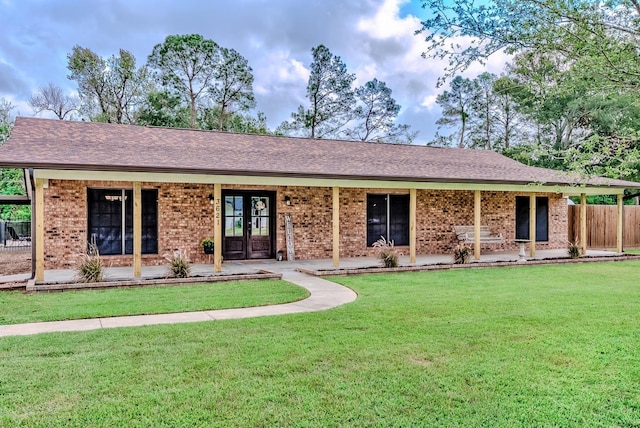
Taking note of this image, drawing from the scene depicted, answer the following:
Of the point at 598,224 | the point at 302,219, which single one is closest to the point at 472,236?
the point at 302,219

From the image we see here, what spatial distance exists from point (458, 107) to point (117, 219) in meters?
26.8

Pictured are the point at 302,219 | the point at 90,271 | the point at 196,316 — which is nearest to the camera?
the point at 196,316

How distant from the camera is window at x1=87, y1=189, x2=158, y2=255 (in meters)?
10.9

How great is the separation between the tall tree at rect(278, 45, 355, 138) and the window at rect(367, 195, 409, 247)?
16400 mm

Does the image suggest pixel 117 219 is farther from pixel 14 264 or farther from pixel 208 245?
pixel 14 264

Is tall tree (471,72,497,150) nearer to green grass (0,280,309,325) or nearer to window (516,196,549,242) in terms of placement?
window (516,196,549,242)

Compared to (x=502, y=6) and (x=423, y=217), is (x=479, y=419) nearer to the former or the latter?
(x=502, y=6)

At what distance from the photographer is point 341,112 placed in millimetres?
30016

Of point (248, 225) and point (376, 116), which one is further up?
point (376, 116)

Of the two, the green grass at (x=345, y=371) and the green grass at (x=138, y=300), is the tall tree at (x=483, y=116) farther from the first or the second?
the green grass at (x=345, y=371)

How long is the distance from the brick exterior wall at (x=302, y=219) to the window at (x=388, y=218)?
235 millimetres

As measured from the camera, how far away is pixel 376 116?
102 ft

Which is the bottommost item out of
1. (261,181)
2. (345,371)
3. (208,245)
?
(345,371)

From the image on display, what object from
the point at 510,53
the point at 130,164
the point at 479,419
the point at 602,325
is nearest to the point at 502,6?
the point at 510,53
